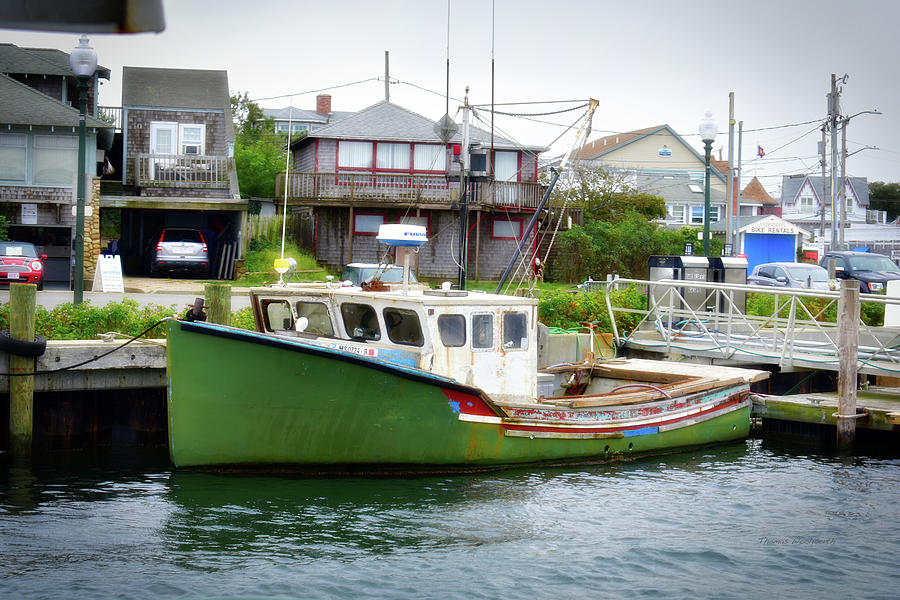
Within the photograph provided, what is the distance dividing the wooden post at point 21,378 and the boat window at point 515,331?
6.55 meters

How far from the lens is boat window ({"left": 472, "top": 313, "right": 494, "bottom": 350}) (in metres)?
12.6

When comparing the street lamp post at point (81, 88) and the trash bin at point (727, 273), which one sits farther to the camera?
the trash bin at point (727, 273)

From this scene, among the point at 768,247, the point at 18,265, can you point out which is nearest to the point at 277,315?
the point at 18,265

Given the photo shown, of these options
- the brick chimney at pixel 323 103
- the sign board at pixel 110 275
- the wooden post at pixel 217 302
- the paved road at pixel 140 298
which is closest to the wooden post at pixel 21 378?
the wooden post at pixel 217 302

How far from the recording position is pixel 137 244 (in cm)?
3547

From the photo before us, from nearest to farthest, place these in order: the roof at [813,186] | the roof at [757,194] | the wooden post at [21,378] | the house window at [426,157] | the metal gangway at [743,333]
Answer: the wooden post at [21,378], the metal gangway at [743,333], the house window at [426,157], the roof at [757,194], the roof at [813,186]

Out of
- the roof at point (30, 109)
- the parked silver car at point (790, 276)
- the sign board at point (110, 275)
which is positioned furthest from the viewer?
the roof at point (30, 109)

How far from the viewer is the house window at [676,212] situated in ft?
195

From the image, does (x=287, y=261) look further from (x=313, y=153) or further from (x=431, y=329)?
(x=313, y=153)

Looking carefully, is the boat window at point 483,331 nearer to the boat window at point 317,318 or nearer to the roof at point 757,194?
the boat window at point 317,318

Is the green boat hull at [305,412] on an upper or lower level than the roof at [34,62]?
lower

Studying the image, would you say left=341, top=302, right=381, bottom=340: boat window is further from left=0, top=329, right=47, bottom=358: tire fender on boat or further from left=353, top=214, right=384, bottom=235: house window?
left=353, top=214, right=384, bottom=235: house window

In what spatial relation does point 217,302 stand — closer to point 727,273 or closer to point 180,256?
point 727,273

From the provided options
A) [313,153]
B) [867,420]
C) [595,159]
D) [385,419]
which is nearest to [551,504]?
[385,419]
